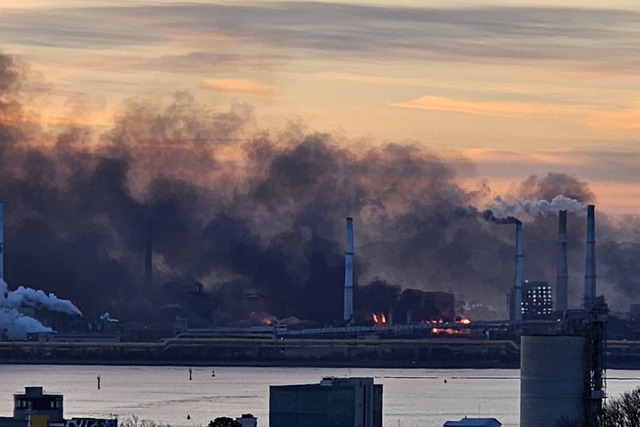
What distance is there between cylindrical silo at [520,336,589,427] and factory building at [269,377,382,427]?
4.88 meters

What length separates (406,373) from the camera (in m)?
95.1

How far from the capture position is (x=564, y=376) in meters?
35.5

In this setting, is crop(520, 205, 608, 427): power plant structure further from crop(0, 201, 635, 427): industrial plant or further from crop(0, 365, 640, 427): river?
crop(0, 201, 635, 427): industrial plant

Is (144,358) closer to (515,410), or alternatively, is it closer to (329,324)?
(329,324)

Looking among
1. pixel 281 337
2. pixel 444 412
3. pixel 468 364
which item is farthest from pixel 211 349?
pixel 444 412

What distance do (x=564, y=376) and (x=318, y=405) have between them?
18.7 ft

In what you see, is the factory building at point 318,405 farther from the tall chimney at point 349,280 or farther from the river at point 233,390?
the tall chimney at point 349,280

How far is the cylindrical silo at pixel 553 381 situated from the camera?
1384 inches

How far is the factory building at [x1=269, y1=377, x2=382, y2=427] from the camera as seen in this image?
130 ft

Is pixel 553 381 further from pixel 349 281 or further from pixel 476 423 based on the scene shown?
pixel 349 281

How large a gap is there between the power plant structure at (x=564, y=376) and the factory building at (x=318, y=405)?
4.68m

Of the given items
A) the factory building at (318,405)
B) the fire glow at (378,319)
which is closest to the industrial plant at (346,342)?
the fire glow at (378,319)

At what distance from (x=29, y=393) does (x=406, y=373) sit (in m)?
55.9

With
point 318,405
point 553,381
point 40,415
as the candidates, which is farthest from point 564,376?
point 40,415
